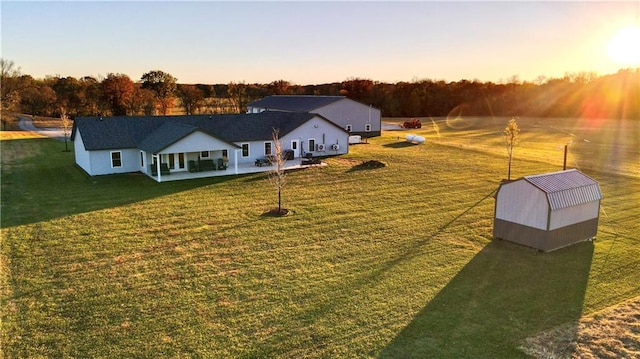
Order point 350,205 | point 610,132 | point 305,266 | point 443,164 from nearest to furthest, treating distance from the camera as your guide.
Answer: point 305,266
point 350,205
point 443,164
point 610,132

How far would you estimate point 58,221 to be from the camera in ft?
61.5

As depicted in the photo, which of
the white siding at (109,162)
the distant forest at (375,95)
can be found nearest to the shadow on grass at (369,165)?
the white siding at (109,162)

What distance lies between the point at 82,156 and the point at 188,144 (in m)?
8.01

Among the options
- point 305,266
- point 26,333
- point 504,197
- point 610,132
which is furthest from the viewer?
point 610,132

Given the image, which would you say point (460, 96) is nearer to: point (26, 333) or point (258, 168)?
point (258, 168)

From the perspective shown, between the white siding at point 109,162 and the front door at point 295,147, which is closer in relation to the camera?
the white siding at point 109,162

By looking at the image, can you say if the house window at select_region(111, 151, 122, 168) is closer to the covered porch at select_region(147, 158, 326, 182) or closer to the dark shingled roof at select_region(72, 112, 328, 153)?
the dark shingled roof at select_region(72, 112, 328, 153)

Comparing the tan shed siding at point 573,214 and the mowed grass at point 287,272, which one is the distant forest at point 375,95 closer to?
the mowed grass at point 287,272

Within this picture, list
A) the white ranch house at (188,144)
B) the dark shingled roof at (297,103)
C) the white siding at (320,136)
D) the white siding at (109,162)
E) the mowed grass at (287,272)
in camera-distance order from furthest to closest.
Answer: the dark shingled roof at (297,103)
the white siding at (320,136)
the white siding at (109,162)
the white ranch house at (188,144)
the mowed grass at (287,272)

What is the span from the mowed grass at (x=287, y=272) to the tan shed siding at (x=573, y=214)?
3.34 ft

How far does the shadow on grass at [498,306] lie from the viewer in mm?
10164

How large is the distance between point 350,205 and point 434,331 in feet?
37.2

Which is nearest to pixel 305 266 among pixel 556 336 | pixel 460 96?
pixel 556 336

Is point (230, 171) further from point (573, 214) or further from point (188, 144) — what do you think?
point (573, 214)
